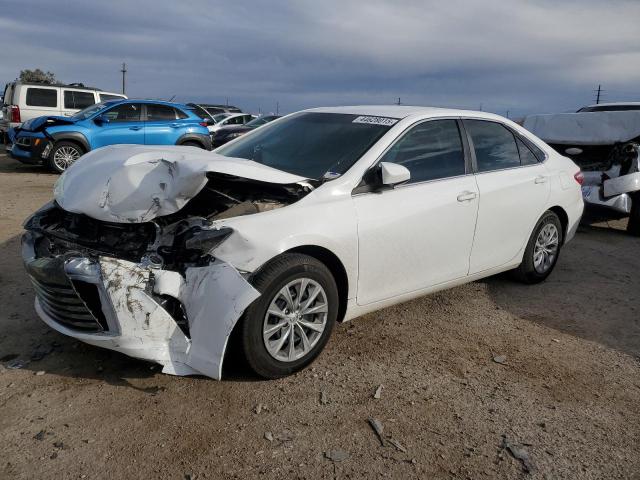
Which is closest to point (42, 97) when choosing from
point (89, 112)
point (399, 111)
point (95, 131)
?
point (89, 112)

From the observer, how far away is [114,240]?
10.6ft

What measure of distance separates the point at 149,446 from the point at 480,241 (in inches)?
114

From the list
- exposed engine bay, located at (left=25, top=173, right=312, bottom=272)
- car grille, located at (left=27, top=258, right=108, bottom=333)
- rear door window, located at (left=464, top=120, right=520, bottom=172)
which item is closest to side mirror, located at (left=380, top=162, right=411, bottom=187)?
exposed engine bay, located at (left=25, top=173, right=312, bottom=272)

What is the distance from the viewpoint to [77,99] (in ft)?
51.0

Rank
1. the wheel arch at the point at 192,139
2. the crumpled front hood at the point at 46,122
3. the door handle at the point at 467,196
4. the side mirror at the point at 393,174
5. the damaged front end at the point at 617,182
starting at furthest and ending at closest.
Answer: the wheel arch at the point at 192,139
the crumpled front hood at the point at 46,122
the damaged front end at the point at 617,182
the door handle at the point at 467,196
the side mirror at the point at 393,174

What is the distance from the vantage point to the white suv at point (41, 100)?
14508mm

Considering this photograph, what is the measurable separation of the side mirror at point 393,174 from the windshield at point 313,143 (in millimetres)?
262

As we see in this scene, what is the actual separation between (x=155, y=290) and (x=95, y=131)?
1044 cm

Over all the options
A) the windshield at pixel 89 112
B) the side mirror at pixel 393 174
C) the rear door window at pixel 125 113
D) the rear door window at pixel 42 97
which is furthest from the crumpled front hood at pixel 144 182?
the rear door window at pixel 42 97

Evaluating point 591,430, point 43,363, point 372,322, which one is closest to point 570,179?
point 372,322

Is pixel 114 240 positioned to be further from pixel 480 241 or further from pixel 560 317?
pixel 560 317

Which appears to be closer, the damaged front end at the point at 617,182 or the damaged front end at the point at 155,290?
the damaged front end at the point at 155,290

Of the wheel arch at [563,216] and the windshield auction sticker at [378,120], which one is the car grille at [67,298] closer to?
the windshield auction sticker at [378,120]

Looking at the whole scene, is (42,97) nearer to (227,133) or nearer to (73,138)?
(73,138)
